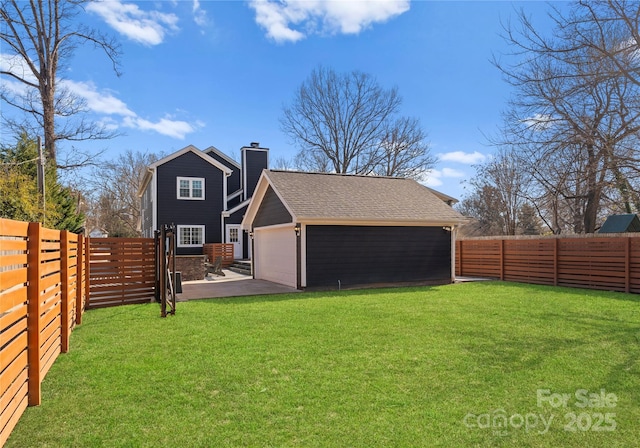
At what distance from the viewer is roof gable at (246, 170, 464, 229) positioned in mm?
12617

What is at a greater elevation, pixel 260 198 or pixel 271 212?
pixel 260 198

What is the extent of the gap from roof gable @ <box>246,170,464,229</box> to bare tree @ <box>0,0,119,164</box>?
389 inches

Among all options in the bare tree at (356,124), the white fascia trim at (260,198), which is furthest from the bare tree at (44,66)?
the bare tree at (356,124)

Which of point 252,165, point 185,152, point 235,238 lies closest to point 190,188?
point 185,152

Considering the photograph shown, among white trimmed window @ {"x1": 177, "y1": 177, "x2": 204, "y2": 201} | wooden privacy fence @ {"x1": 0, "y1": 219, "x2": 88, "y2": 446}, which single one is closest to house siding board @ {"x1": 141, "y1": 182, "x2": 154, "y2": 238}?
white trimmed window @ {"x1": 177, "y1": 177, "x2": 204, "y2": 201}

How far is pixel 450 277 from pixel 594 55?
8.15m

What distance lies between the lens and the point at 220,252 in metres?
22.2

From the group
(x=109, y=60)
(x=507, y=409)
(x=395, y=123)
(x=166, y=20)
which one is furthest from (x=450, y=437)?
(x=395, y=123)

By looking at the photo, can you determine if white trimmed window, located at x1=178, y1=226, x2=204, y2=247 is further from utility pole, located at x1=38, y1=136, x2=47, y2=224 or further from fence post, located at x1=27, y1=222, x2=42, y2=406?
fence post, located at x1=27, y1=222, x2=42, y2=406

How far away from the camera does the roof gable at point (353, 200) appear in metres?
12.6

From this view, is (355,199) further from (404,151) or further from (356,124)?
(356,124)

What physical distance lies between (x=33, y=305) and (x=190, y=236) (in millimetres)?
20172

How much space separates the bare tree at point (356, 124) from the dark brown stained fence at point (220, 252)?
12689mm

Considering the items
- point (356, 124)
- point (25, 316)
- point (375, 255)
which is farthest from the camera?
point (356, 124)
